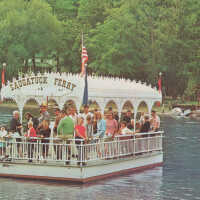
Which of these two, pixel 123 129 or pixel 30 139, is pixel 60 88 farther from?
pixel 123 129

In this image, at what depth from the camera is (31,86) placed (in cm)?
2541

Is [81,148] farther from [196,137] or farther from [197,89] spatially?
[197,89]

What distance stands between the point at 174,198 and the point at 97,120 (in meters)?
4.43

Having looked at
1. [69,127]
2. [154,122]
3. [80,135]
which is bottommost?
[80,135]

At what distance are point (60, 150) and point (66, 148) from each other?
28 cm

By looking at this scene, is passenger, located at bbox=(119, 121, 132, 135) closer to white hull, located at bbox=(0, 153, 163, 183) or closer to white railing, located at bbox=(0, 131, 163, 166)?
white railing, located at bbox=(0, 131, 163, 166)

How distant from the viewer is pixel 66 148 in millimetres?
23828

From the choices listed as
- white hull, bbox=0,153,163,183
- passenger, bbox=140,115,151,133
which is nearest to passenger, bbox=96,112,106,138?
white hull, bbox=0,153,163,183

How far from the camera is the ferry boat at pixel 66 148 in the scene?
77.5 feet

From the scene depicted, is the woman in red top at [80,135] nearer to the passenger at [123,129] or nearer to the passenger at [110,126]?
the passenger at [110,126]

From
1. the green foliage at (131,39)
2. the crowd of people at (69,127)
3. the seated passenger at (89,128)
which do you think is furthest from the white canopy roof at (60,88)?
the green foliage at (131,39)

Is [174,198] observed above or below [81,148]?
below

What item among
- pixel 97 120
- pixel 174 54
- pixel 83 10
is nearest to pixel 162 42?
pixel 174 54

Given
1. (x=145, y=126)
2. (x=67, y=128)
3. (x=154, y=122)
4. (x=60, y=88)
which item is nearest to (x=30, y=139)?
(x=67, y=128)
